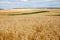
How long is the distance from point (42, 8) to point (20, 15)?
0.44m

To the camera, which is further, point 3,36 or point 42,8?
point 42,8

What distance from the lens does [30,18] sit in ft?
5.81

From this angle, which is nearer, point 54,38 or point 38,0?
point 54,38

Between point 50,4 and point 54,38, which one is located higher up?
point 50,4

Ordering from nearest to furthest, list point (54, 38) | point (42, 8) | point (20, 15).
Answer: point (54, 38), point (42, 8), point (20, 15)

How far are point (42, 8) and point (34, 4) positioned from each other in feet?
0.61

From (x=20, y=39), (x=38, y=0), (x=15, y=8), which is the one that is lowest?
(x=20, y=39)

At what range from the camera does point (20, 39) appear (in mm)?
Result: 1032

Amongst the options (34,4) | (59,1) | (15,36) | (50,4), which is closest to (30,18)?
(34,4)

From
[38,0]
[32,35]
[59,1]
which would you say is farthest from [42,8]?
[32,35]

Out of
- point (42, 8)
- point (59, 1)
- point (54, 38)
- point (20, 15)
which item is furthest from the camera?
point (20, 15)

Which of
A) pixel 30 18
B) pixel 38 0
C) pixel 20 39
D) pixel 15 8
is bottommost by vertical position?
pixel 20 39

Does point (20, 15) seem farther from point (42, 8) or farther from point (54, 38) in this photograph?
point (54, 38)

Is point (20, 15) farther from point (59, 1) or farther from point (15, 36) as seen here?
point (15, 36)
